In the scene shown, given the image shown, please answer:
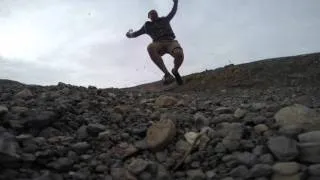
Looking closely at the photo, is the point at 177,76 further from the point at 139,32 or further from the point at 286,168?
the point at 286,168

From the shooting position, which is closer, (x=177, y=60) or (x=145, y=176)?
(x=145, y=176)

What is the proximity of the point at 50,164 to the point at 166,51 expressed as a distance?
477cm

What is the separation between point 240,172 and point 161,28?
499cm

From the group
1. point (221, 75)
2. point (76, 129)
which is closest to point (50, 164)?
point (76, 129)

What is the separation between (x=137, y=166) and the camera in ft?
13.2

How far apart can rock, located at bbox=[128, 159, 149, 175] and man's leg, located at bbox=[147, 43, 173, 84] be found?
4279 mm

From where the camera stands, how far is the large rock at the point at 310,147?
12.6 ft

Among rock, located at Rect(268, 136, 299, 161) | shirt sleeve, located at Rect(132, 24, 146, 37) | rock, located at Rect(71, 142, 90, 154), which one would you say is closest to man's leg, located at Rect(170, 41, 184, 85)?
shirt sleeve, located at Rect(132, 24, 146, 37)

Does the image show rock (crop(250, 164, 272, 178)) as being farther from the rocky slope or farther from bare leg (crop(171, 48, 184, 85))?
bare leg (crop(171, 48, 184, 85))

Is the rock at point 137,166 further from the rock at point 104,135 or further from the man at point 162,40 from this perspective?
the man at point 162,40

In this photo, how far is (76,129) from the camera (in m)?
4.66

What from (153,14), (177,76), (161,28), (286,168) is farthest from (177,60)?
(286,168)

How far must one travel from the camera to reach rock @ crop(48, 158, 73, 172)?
393 centimetres

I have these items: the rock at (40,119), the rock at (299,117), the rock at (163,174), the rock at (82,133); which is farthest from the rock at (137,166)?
the rock at (299,117)
